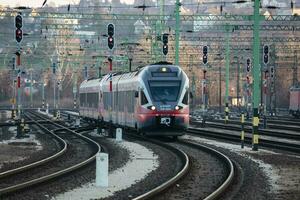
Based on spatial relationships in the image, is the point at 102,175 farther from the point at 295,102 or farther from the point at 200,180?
the point at 295,102

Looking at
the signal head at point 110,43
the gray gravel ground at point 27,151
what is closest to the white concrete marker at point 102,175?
the gray gravel ground at point 27,151

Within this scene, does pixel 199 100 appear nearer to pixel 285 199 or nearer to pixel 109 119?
pixel 109 119

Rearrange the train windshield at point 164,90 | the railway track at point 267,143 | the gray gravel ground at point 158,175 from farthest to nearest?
the train windshield at point 164,90, the railway track at point 267,143, the gray gravel ground at point 158,175

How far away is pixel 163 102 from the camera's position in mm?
28203

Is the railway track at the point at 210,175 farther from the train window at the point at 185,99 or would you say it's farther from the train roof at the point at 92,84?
the train roof at the point at 92,84

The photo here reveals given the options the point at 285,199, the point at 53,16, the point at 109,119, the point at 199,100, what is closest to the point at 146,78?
the point at 109,119

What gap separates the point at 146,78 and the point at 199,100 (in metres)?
80.1

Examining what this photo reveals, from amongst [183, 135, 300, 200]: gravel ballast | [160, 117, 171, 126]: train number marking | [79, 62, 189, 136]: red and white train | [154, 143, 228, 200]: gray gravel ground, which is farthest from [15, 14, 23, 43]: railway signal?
[154, 143, 228, 200]: gray gravel ground

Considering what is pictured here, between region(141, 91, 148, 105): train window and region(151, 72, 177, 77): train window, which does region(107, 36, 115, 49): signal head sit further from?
region(141, 91, 148, 105): train window

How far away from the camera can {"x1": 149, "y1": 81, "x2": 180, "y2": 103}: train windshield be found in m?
28.4

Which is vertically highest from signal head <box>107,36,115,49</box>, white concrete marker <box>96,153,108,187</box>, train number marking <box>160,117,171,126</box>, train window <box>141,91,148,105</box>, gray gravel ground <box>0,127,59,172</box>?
signal head <box>107,36,115,49</box>

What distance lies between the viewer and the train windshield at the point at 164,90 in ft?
93.1

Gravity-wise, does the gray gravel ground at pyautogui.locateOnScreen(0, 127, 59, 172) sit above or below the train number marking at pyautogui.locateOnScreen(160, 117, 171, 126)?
below

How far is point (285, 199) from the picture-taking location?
42.5ft
